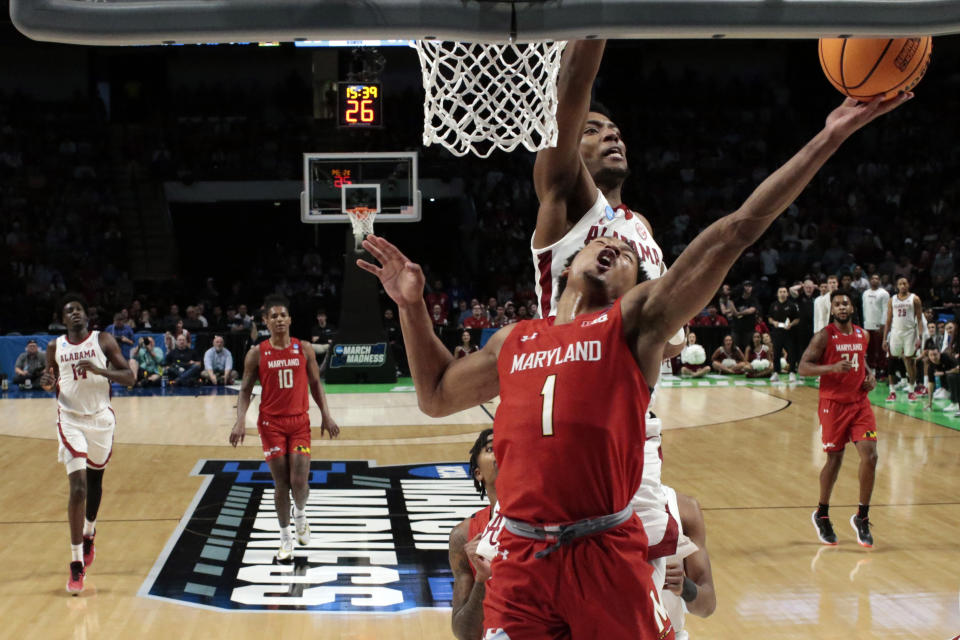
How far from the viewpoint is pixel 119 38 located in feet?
8.68

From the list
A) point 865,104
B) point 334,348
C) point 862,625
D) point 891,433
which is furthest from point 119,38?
point 334,348

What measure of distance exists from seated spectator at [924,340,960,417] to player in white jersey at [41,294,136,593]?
10.7m

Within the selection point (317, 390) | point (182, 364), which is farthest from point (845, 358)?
point (182, 364)

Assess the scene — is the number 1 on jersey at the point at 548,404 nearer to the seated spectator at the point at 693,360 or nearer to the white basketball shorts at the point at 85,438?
the white basketball shorts at the point at 85,438

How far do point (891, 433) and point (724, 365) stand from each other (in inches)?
245

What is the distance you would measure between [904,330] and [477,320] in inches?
286

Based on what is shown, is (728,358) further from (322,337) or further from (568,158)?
(568,158)

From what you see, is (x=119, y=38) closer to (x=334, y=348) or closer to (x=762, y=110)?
(x=334, y=348)

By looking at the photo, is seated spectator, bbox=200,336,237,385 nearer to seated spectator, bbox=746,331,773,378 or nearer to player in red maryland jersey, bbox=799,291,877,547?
seated spectator, bbox=746,331,773,378

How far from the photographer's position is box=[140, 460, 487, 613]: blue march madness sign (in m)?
6.45

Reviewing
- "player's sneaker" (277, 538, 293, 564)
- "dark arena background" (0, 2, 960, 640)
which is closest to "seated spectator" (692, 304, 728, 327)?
"dark arena background" (0, 2, 960, 640)

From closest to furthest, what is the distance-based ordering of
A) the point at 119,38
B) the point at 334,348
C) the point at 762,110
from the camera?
the point at 119,38 → the point at 334,348 → the point at 762,110

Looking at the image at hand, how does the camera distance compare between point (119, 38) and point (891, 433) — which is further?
point (891, 433)

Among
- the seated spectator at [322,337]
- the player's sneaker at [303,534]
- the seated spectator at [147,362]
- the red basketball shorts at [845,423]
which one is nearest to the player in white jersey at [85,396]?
the player's sneaker at [303,534]
